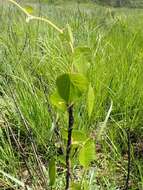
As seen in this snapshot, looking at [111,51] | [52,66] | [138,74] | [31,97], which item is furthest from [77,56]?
[111,51]

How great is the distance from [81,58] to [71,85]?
0.03 m

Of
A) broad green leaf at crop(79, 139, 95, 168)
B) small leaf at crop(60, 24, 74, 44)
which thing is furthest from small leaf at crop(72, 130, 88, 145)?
small leaf at crop(60, 24, 74, 44)

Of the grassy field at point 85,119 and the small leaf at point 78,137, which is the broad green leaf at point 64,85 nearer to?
the small leaf at point 78,137

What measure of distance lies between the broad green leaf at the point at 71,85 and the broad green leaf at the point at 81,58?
0.02 meters

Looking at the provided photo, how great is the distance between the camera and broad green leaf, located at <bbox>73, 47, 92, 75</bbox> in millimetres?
451

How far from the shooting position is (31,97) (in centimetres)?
164

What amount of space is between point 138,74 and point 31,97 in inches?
19.9

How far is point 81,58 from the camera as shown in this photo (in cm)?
45

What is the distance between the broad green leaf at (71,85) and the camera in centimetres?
43

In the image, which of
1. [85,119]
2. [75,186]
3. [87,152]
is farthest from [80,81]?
[85,119]

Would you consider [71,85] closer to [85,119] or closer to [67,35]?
[67,35]

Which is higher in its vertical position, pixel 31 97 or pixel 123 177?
pixel 31 97

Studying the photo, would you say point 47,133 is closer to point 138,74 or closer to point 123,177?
point 123,177

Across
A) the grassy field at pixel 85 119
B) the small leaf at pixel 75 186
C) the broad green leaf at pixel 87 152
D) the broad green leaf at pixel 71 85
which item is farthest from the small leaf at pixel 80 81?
the grassy field at pixel 85 119
